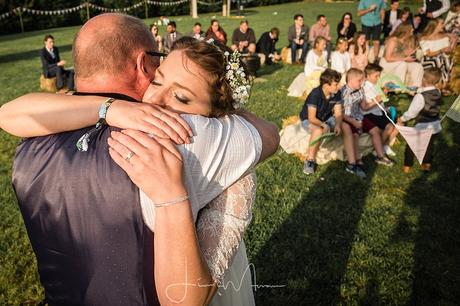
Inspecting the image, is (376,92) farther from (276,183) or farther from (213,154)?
(213,154)

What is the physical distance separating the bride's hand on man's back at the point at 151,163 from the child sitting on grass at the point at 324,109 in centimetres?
519

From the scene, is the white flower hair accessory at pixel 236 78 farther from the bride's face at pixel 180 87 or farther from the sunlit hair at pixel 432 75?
the sunlit hair at pixel 432 75

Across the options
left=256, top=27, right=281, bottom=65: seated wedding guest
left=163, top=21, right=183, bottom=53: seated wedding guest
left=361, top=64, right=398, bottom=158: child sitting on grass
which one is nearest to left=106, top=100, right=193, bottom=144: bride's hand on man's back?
left=361, top=64, right=398, bottom=158: child sitting on grass

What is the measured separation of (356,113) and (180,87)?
586 centimetres

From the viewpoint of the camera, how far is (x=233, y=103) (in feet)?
5.65

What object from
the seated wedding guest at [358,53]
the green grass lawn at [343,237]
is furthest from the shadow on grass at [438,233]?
the seated wedding guest at [358,53]

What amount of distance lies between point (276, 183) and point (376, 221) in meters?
1.50

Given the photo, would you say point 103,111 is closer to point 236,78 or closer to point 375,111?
point 236,78

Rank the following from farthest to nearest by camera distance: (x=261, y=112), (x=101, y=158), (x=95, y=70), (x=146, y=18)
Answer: (x=146, y=18) → (x=261, y=112) → (x=95, y=70) → (x=101, y=158)

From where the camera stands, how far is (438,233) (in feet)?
14.8

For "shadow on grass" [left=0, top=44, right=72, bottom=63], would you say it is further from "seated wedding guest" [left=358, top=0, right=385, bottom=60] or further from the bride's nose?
the bride's nose

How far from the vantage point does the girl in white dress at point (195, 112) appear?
4.14 feet

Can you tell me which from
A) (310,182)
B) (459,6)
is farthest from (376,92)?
(459,6)

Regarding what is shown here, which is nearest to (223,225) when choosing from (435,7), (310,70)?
(310,70)
